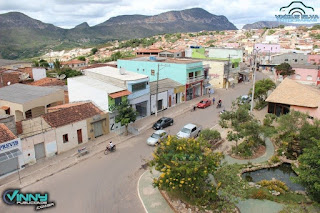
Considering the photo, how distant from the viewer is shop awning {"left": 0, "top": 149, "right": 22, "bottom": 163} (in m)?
18.6

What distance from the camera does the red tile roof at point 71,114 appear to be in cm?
2284

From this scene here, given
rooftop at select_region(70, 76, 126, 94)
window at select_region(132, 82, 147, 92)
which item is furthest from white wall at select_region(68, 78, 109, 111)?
window at select_region(132, 82, 147, 92)

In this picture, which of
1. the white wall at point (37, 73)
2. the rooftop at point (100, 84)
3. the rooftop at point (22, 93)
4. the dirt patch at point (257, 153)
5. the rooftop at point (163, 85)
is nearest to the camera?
the dirt patch at point (257, 153)

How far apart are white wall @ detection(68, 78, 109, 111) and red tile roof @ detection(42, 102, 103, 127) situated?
755mm

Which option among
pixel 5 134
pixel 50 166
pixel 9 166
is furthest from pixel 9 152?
pixel 50 166

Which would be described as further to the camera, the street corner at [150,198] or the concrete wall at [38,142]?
the concrete wall at [38,142]

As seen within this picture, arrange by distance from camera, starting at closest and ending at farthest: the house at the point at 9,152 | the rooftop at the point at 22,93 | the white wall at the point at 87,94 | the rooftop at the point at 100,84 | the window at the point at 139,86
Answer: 1. the house at the point at 9,152
2. the white wall at the point at 87,94
3. the rooftop at the point at 100,84
4. the rooftop at the point at 22,93
5. the window at the point at 139,86

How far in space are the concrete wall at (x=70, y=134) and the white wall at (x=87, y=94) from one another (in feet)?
10.6

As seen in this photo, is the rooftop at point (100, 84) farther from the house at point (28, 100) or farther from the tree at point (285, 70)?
the tree at point (285, 70)

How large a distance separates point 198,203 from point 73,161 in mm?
11485

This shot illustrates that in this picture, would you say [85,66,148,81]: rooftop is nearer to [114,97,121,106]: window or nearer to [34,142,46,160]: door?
[114,97,121,106]: window

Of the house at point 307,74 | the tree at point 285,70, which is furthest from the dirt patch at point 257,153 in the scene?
the house at point 307,74

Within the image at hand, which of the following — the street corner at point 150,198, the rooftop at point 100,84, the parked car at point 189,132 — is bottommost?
the street corner at point 150,198

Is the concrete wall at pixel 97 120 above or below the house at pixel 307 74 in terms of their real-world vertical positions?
below
